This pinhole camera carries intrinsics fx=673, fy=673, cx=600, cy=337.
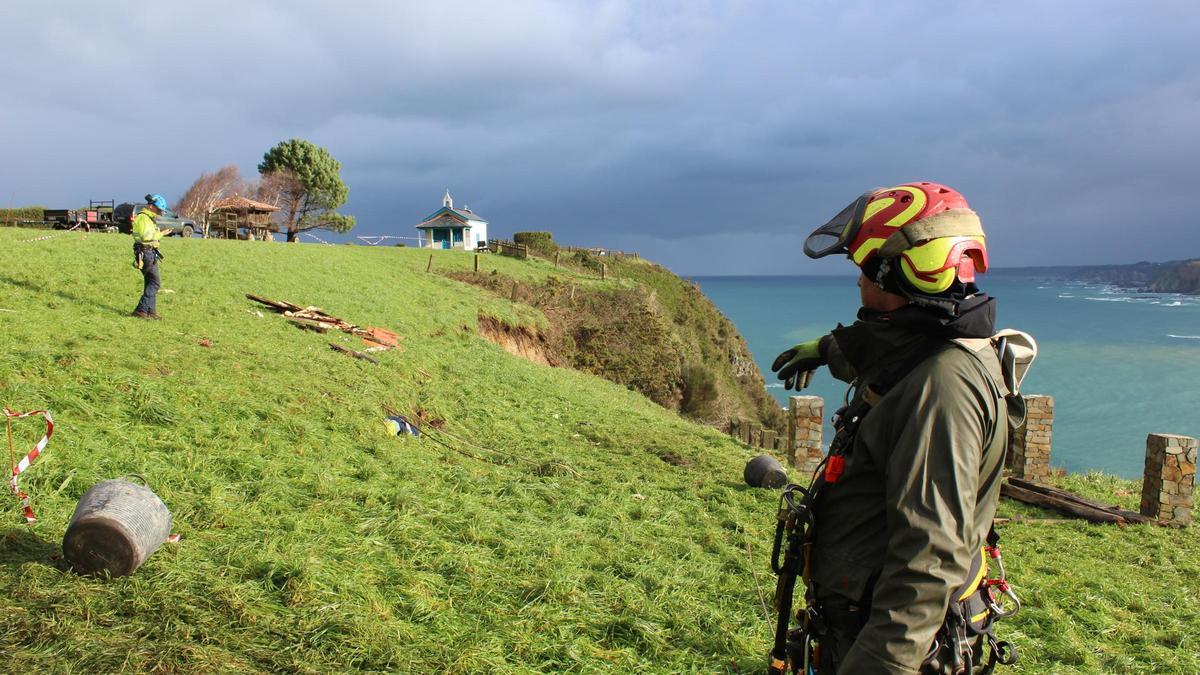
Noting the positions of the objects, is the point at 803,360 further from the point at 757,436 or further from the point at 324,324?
the point at 324,324

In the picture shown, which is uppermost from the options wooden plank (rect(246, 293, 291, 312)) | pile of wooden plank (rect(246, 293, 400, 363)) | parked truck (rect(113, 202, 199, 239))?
parked truck (rect(113, 202, 199, 239))

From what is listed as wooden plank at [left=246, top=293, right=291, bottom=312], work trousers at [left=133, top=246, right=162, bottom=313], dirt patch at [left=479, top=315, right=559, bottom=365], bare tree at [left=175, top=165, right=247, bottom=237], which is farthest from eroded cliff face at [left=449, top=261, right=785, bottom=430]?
bare tree at [left=175, top=165, right=247, bottom=237]

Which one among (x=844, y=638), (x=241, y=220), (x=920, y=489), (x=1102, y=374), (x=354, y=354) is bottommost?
(x=1102, y=374)

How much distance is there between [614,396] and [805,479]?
10.1m

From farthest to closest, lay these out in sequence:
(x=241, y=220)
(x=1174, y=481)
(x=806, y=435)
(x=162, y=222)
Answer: (x=241, y=220) → (x=162, y=222) → (x=806, y=435) → (x=1174, y=481)

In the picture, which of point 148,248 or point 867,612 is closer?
point 867,612

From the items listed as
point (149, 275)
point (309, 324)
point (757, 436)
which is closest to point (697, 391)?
point (757, 436)

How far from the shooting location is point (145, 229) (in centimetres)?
1204

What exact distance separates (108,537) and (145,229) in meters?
9.44

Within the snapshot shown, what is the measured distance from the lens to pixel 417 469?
8656mm

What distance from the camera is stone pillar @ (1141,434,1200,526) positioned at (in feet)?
33.4

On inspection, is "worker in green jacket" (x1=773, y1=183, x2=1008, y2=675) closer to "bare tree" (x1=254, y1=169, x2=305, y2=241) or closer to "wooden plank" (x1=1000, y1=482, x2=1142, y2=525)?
"wooden plank" (x1=1000, y1=482, x2=1142, y2=525)

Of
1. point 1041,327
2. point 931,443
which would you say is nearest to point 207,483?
point 931,443

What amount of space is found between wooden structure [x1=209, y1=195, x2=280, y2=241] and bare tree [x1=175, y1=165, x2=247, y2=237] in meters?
1.90
